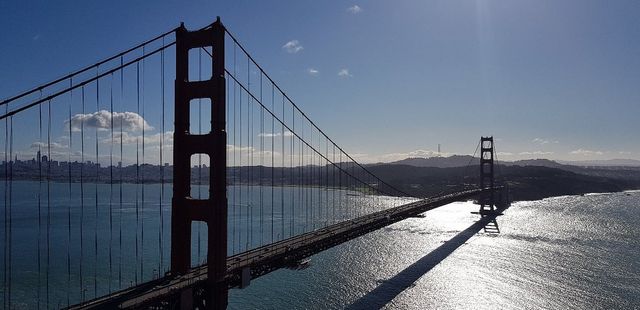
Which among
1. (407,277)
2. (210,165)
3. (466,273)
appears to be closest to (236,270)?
(210,165)

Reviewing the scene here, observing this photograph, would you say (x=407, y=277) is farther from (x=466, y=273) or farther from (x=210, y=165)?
(x=210, y=165)

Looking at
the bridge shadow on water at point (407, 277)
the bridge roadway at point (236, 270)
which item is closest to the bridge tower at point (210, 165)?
the bridge roadway at point (236, 270)

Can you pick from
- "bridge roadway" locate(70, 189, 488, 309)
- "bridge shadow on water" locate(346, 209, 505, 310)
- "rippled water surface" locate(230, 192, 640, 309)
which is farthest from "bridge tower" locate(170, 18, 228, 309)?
"bridge shadow on water" locate(346, 209, 505, 310)

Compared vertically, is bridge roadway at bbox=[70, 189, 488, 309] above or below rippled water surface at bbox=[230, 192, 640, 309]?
above

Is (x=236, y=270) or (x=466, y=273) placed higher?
(x=236, y=270)

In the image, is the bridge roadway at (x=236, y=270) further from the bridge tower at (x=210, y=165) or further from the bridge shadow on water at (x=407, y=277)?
the bridge shadow on water at (x=407, y=277)

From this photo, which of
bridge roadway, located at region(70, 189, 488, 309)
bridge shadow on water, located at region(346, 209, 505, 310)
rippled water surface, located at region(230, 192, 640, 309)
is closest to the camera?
bridge roadway, located at region(70, 189, 488, 309)

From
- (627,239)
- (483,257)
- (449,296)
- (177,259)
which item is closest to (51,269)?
(177,259)

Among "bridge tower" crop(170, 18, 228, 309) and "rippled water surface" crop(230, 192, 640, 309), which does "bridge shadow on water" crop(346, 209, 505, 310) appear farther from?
"bridge tower" crop(170, 18, 228, 309)
